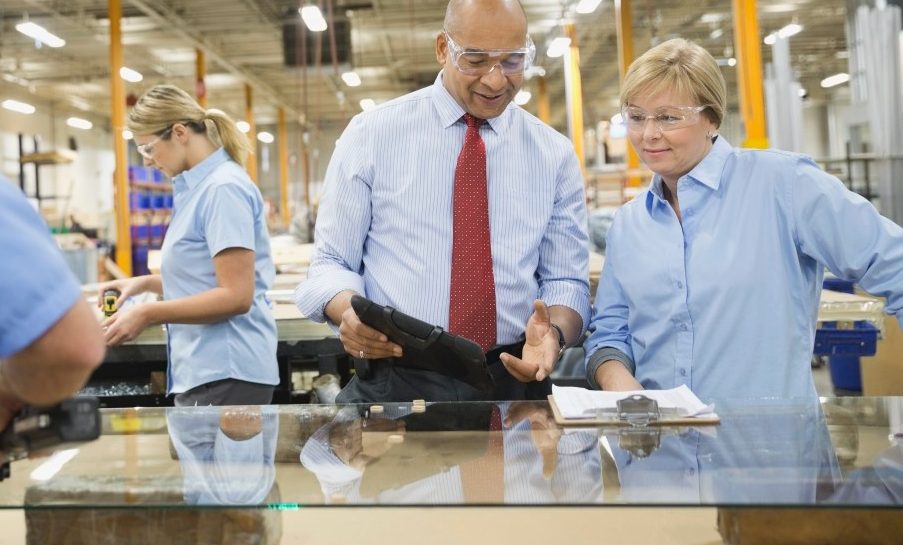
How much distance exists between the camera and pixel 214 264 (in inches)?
90.9

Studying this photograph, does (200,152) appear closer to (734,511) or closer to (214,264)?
(214,264)

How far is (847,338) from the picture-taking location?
3797 mm

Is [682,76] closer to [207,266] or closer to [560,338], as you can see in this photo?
[560,338]

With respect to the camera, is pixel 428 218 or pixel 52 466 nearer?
pixel 52 466

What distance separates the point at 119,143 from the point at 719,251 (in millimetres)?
11214

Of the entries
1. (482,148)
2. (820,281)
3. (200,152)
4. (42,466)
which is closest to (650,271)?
(820,281)

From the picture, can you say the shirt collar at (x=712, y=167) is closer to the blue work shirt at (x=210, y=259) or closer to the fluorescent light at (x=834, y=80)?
the blue work shirt at (x=210, y=259)

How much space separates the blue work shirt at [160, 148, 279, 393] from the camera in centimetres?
230

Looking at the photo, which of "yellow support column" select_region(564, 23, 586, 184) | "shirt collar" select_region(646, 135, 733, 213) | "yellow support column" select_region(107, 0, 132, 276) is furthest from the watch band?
"yellow support column" select_region(564, 23, 586, 184)

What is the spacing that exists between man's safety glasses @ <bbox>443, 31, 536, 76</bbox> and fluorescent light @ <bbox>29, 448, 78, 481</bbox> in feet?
3.69

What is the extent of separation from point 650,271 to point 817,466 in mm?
717

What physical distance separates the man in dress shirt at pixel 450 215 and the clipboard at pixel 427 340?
0.53 feet

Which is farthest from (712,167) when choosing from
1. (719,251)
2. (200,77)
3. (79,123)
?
(79,123)

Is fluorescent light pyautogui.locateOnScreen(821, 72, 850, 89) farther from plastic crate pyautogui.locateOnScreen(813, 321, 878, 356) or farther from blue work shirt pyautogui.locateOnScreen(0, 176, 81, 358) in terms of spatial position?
blue work shirt pyautogui.locateOnScreen(0, 176, 81, 358)
